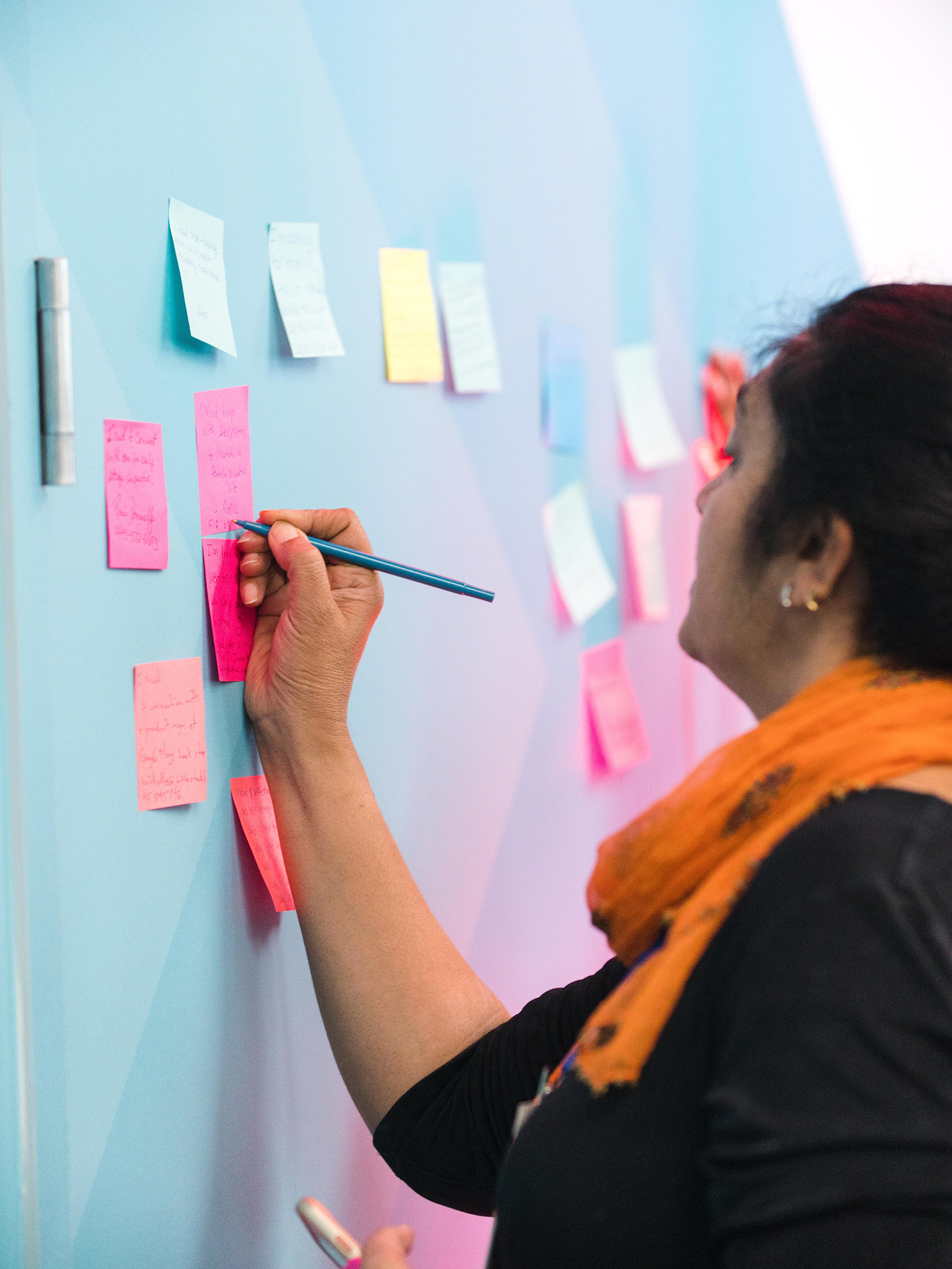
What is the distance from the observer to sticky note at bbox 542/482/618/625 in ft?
4.32

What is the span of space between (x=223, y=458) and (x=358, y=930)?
1.28 ft

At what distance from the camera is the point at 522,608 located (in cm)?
125

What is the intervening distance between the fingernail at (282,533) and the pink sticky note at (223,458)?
0.10 ft

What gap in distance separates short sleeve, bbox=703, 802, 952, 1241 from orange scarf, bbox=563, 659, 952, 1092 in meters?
0.06

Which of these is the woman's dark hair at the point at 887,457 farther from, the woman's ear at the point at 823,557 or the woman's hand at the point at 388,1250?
the woman's hand at the point at 388,1250

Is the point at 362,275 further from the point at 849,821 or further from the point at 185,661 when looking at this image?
the point at 849,821

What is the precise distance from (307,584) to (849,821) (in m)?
0.42

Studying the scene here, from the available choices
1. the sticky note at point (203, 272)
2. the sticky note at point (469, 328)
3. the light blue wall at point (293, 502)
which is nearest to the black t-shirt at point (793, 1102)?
the light blue wall at point (293, 502)

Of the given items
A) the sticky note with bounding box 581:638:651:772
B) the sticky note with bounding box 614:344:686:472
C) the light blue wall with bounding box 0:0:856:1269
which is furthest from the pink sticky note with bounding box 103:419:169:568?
the sticky note with bounding box 614:344:686:472

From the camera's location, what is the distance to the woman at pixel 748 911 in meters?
0.58

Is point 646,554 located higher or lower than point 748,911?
higher

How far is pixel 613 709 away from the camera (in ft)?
4.73

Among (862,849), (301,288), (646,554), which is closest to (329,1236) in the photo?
(862,849)

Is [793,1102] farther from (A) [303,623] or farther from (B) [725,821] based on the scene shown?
(A) [303,623]
